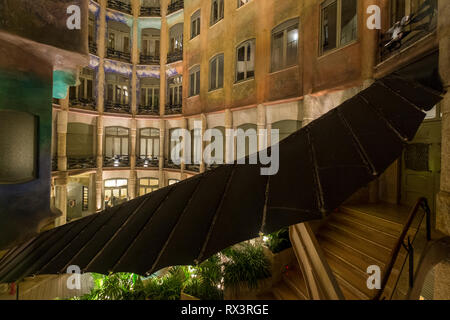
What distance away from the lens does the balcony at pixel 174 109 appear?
1702 cm

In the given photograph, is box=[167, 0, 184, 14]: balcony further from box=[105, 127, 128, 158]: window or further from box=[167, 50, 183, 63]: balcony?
box=[105, 127, 128, 158]: window

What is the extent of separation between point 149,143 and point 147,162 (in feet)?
5.76

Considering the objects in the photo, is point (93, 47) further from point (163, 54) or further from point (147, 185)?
point (147, 185)

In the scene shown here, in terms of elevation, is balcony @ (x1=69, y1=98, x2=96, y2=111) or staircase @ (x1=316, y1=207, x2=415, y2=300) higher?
balcony @ (x1=69, y1=98, x2=96, y2=111)

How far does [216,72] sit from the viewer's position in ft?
43.8

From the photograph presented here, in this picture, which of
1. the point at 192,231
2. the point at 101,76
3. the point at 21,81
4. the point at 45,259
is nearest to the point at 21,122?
the point at 21,81

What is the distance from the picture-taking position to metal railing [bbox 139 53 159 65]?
1789 centimetres

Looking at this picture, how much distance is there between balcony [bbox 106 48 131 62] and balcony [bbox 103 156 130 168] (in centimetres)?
784

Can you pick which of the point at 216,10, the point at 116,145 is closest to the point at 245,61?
the point at 216,10

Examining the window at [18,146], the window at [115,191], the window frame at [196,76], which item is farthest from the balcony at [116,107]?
the window at [18,146]

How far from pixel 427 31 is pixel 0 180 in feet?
35.8

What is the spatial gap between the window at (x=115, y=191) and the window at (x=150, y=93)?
6.58 m

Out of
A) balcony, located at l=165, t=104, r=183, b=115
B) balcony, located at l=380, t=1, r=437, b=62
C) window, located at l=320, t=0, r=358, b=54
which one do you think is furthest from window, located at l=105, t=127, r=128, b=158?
balcony, located at l=380, t=1, r=437, b=62

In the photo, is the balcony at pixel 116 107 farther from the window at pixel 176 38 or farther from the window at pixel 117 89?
the window at pixel 176 38
